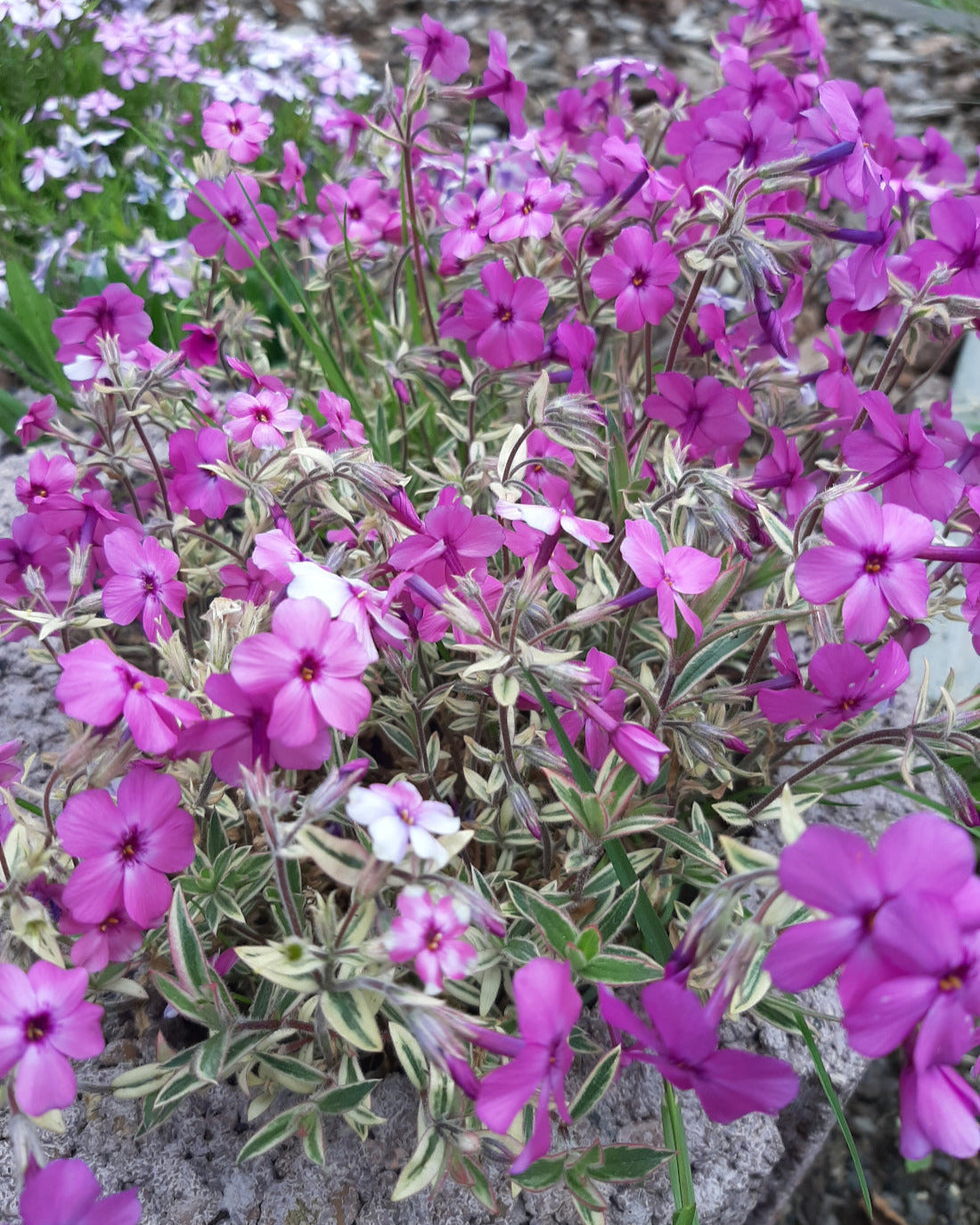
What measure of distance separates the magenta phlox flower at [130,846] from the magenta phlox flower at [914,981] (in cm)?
54

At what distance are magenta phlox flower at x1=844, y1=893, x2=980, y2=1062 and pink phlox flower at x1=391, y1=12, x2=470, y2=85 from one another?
132 cm

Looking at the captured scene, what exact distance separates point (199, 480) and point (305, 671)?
539mm

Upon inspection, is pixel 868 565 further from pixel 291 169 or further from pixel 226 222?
pixel 291 169

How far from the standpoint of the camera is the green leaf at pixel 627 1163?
2.85ft

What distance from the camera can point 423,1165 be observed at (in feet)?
2.72

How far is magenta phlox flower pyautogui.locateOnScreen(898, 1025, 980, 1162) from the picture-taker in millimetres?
604

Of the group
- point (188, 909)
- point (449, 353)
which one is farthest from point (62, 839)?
point (449, 353)

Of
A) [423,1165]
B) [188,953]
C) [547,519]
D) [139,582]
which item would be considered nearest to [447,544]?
[547,519]

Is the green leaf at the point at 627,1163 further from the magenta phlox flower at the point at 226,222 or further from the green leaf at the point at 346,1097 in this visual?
the magenta phlox flower at the point at 226,222

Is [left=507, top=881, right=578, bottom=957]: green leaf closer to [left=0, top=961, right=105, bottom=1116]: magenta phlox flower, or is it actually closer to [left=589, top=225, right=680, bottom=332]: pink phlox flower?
[left=0, top=961, right=105, bottom=1116]: magenta phlox flower

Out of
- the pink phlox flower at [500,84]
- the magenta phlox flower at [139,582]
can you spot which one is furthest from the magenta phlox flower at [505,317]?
the magenta phlox flower at [139,582]

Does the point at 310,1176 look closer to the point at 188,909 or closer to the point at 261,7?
the point at 188,909

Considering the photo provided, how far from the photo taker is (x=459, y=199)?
4.75 ft

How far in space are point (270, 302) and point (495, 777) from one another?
5.31 feet
